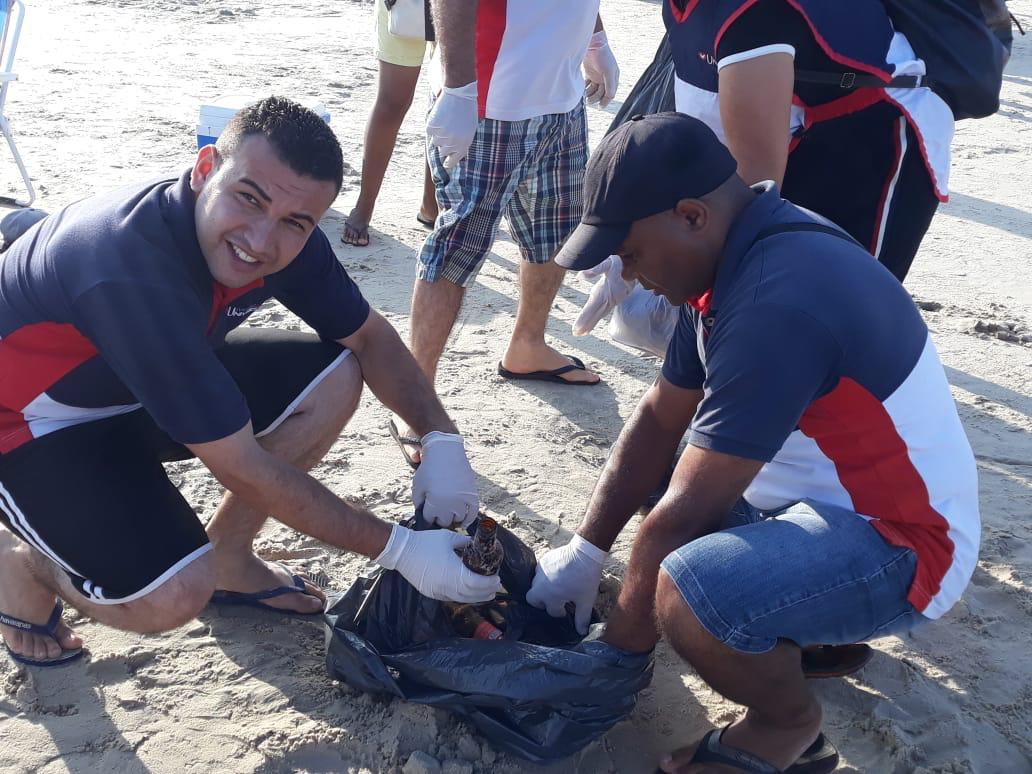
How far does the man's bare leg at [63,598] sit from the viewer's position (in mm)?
2219

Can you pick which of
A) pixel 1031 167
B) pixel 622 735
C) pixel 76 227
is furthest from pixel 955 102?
pixel 1031 167

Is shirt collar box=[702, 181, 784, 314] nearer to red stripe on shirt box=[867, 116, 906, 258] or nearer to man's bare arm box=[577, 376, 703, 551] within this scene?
man's bare arm box=[577, 376, 703, 551]

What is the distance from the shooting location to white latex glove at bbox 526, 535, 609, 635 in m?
2.38

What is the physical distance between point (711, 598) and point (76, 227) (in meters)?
1.48

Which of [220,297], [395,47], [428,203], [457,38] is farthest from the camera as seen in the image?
[428,203]

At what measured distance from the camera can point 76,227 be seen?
208 cm

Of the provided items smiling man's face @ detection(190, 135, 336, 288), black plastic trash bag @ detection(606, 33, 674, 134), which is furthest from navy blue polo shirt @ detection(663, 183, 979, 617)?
black plastic trash bag @ detection(606, 33, 674, 134)

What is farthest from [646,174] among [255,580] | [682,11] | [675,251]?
[255,580]

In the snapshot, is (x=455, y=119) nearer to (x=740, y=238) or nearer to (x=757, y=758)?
(x=740, y=238)

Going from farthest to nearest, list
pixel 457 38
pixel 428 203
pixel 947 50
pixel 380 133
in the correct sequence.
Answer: pixel 428 203 < pixel 380 133 < pixel 457 38 < pixel 947 50

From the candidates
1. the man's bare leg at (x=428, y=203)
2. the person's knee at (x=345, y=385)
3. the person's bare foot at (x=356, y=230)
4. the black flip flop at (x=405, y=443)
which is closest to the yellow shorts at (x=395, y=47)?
the man's bare leg at (x=428, y=203)

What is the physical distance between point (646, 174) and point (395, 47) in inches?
124

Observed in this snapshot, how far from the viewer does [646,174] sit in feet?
6.05

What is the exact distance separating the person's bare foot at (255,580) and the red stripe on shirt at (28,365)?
0.56m
